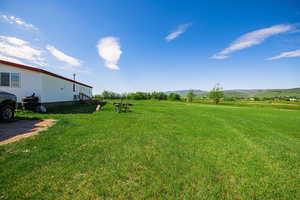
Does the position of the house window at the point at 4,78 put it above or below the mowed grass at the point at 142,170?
above

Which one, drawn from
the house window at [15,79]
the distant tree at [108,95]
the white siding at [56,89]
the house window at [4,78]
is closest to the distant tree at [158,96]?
the distant tree at [108,95]

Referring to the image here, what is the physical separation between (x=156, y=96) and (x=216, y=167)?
2874 inches

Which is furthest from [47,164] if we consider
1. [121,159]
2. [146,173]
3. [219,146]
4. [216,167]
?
[219,146]

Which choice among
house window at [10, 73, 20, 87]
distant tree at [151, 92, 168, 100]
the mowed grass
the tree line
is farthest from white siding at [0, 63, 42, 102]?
distant tree at [151, 92, 168, 100]

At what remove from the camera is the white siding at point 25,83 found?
9.96m

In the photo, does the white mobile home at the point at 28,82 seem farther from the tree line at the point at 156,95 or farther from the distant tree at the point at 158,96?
the distant tree at the point at 158,96

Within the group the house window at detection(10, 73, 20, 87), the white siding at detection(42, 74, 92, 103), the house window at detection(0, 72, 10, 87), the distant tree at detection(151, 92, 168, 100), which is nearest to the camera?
the house window at detection(0, 72, 10, 87)

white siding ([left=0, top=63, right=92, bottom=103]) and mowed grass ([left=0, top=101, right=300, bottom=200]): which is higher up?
white siding ([left=0, top=63, right=92, bottom=103])

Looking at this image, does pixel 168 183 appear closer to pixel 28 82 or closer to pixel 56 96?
pixel 28 82

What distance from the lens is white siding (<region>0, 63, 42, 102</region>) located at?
9.96 m

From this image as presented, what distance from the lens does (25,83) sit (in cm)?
1059

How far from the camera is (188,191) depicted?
229 cm

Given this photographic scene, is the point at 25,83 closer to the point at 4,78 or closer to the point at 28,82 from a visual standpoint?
the point at 28,82

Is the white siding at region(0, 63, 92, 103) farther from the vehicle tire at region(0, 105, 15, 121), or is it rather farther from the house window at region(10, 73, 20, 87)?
the vehicle tire at region(0, 105, 15, 121)
